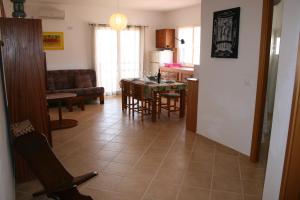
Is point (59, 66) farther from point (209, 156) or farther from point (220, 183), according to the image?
point (220, 183)

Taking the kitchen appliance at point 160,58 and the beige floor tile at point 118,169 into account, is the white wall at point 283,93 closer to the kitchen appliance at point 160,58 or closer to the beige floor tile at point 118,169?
the beige floor tile at point 118,169

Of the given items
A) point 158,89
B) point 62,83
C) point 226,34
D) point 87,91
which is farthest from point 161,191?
point 62,83

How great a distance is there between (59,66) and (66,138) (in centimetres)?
338

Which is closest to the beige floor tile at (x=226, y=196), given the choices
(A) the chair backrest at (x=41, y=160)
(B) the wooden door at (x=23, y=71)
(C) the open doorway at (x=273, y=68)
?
(A) the chair backrest at (x=41, y=160)

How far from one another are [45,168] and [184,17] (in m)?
6.32

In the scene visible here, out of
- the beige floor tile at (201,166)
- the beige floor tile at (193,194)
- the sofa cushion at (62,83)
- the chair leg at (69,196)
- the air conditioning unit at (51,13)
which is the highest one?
the air conditioning unit at (51,13)

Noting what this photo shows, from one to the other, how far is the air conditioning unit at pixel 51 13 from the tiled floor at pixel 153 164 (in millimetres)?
3262

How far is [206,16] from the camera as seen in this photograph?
156 inches

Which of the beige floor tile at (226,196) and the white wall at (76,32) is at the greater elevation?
the white wall at (76,32)

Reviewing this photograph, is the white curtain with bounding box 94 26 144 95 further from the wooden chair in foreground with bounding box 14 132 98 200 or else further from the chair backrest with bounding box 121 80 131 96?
the wooden chair in foreground with bounding box 14 132 98 200

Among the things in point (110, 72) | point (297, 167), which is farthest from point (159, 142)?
point (110, 72)

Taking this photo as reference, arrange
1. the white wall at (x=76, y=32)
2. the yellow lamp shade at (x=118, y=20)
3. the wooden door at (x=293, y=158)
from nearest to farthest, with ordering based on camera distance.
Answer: the wooden door at (x=293, y=158) < the yellow lamp shade at (x=118, y=20) < the white wall at (x=76, y=32)

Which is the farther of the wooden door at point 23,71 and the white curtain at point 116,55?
the white curtain at point 116,55

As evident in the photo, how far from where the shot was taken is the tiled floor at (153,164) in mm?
2641
